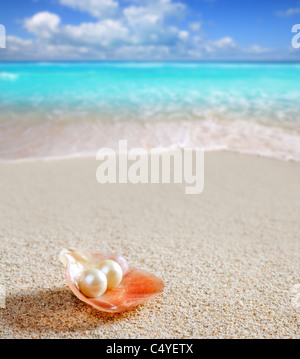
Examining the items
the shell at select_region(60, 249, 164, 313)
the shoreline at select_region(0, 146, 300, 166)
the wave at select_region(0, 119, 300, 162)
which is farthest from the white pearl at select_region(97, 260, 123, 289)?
the wave at select_region(0, 119, 300, 162)

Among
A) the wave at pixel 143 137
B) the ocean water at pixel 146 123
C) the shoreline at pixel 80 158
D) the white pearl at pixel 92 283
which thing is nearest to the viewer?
the white pearl at pixel 92 283

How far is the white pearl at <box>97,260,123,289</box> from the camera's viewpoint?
1.41 m

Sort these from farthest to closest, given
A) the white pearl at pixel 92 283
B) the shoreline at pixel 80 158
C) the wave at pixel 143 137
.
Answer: the wave at pixel 143 137 → the shoreline at pixel 80 158 → the white pearl at pixel 92 283

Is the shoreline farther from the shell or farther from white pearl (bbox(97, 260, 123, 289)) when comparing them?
white pearl (bbox(97, 260, 123, 289))

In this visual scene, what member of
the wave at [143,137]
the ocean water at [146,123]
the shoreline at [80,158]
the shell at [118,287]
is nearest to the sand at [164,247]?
the shell at [118,287]

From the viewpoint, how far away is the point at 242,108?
28.1 feet

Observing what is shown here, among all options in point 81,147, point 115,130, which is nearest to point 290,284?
point 81,147

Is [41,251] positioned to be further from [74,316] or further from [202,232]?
[202,232]

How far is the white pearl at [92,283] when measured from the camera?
1.33 m

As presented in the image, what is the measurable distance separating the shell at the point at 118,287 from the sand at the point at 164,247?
63 millimetres

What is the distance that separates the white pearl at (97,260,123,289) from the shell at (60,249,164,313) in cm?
4

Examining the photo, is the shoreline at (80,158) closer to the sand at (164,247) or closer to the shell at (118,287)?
the sand at (164,247)

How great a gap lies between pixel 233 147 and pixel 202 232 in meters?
3.12

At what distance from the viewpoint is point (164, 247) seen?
2.05 metres
